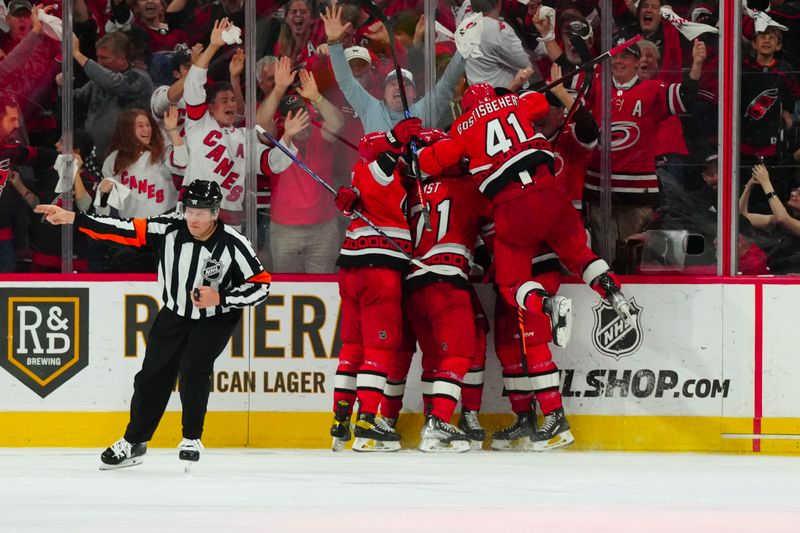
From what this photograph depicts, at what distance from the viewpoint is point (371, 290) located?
5.86 metres

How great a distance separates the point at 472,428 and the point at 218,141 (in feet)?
5.88

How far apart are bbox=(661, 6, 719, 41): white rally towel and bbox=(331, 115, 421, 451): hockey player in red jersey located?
1281 millimetres

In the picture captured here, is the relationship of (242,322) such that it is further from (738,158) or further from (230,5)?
(738,158)

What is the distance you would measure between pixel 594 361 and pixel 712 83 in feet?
4.51

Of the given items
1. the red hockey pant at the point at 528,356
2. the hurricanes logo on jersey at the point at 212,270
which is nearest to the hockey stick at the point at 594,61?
the red hockey pant at the point at 528,356

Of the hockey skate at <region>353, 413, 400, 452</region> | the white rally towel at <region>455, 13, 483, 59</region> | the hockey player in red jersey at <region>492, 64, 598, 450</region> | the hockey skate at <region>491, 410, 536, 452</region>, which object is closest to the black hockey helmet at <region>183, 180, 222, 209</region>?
the hockey skate at <region>353, 413, 400, 452</region>

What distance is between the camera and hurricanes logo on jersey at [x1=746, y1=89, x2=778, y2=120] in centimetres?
602

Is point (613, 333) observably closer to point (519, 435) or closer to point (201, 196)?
point (519, 435)

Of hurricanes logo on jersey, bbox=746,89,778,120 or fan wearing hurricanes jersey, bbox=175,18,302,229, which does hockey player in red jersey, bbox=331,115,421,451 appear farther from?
hurricanes logo on jersey, bbox=746,89,778,120

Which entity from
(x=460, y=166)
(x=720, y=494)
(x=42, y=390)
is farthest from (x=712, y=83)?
(x=42, y=390)

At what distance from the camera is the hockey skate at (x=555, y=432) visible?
5.88 m

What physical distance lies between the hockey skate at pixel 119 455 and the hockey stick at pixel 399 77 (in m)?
1.61

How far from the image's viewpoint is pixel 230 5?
20.5 ft

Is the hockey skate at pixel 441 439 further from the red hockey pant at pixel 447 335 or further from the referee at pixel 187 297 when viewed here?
the referee at pixel 187 297
